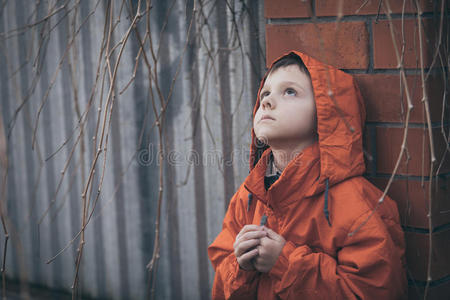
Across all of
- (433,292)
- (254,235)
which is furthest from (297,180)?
(433,292)

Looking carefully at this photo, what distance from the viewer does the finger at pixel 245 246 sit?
5.41ft

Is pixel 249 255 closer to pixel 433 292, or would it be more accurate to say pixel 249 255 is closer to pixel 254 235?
pixel 254 235

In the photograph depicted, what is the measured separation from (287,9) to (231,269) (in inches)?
36.2

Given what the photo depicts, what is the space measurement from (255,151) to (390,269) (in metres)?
0.63

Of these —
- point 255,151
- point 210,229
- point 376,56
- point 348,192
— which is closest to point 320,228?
point 348,192

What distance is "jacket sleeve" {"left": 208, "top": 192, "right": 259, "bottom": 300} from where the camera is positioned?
5.75 ft

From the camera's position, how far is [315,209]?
1.66 m

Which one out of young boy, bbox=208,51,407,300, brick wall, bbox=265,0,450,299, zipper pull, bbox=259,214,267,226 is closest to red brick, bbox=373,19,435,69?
brick wall, bbox=265,0,450,299

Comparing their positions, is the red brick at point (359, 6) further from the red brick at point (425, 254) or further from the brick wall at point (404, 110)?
the red brick at point (425, 254)

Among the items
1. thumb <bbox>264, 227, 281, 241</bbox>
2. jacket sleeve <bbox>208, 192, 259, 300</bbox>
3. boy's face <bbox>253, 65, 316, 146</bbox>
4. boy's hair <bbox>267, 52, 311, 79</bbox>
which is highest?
boy's hair <bbox>267, 52, 311, 79</bbox>

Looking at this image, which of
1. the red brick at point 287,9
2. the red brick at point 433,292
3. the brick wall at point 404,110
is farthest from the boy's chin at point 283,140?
the red brick at point 433,292

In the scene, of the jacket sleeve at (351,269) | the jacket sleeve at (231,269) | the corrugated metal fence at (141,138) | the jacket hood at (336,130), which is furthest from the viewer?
the corrugated metal fence at (141,138)

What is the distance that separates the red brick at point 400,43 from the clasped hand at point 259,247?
2.10 feet

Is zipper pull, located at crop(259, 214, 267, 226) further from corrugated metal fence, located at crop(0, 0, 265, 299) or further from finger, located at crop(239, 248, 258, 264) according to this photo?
corrugated metal fence, located at crop(0, 0, 265, 299)
